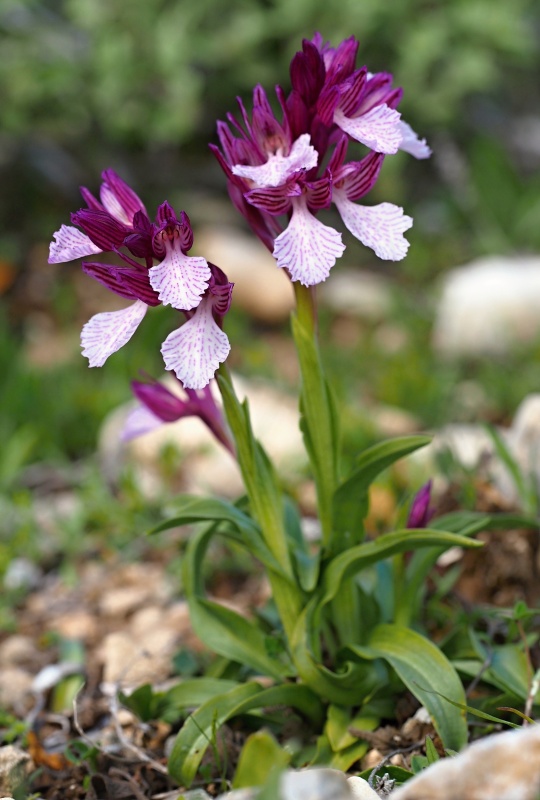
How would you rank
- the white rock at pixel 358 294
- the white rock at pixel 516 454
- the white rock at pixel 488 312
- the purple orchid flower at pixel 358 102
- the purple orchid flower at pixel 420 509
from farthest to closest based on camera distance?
1. the white rock at pixel 358 294
2. the white rock at pixel 488 312
3. the white rock at pixel 516 454
4. the purple orchid flower at pixel 420 509
5. the purple orchid flower at pixel 358 102

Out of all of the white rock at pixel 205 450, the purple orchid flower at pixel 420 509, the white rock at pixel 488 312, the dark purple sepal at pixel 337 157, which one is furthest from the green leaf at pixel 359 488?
the white rock at pixel 488 312

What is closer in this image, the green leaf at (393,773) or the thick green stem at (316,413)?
the green leaf at (393,773)

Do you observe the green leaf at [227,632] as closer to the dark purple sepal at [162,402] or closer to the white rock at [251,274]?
the dark purple sepal at [162,402]

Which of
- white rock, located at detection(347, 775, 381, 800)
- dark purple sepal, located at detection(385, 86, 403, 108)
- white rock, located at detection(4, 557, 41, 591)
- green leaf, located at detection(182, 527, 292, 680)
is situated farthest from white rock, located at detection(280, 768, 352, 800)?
white rock, located at detection(4, 557, 41, 591)

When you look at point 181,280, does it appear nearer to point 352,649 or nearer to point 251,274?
point 352,649

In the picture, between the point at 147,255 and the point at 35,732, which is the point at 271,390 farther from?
the point at 147,255

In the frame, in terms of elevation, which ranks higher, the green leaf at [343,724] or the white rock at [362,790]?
the white rock at [362,790]

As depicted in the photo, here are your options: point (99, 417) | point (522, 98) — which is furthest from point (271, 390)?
Result: point (522, 98)
